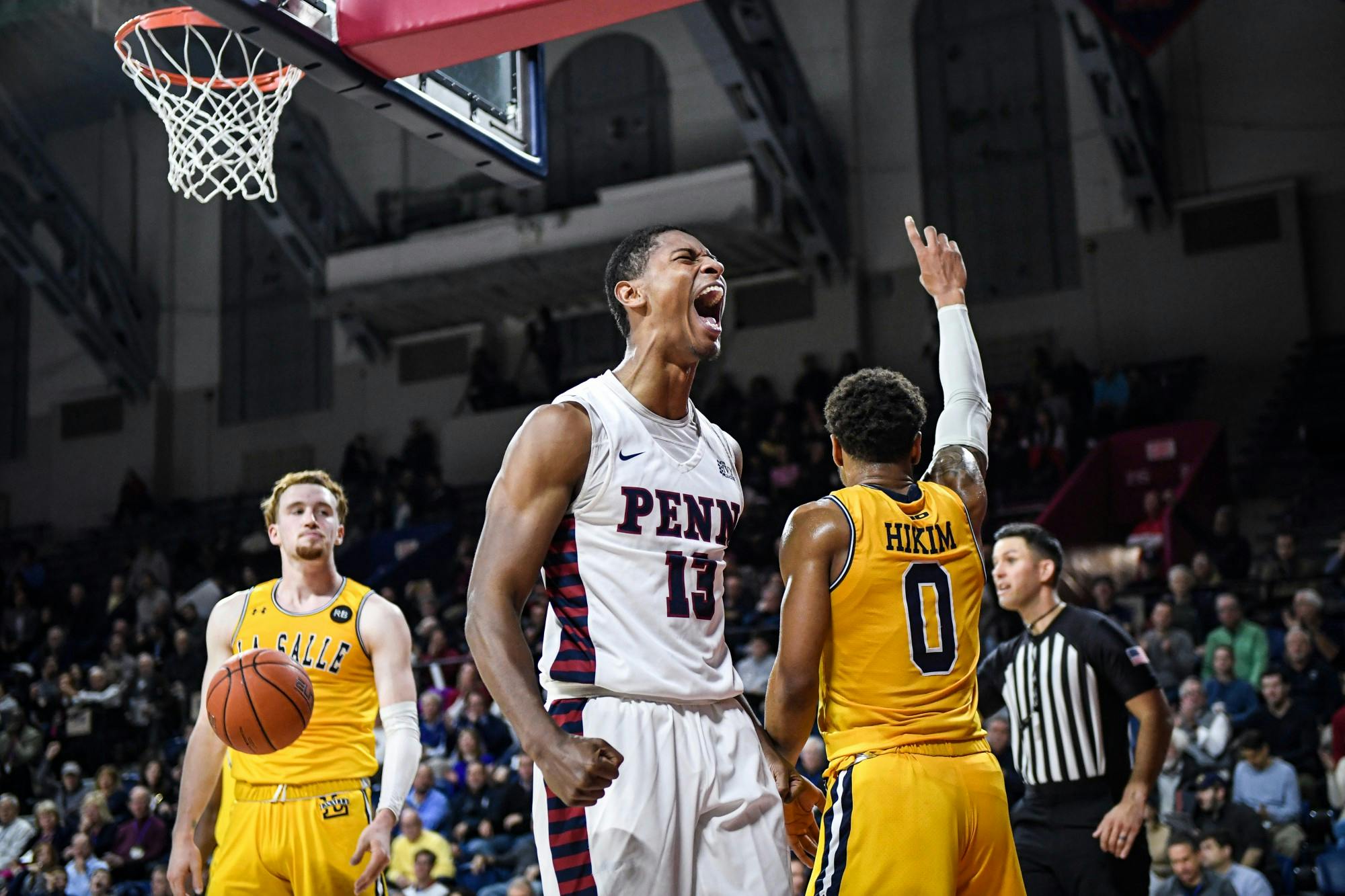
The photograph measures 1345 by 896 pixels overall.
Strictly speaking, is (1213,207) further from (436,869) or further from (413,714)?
(413,714)

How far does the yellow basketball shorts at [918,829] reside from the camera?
13.0 feet

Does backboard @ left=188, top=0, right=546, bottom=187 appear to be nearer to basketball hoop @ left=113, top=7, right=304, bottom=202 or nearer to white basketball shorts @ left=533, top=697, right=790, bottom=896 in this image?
basketball hoop @ left=113, top=7, right=304, bottom=202

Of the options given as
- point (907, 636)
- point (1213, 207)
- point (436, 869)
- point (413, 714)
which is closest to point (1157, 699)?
point (907, 636)

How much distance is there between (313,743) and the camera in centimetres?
543

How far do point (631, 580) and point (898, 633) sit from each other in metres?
1.00

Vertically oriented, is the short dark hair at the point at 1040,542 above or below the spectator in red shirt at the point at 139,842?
above

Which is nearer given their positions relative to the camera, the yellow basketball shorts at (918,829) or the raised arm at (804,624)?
the yellow basketball shorts at (918,829)

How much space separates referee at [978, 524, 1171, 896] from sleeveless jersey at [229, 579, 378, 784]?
8.41 ft

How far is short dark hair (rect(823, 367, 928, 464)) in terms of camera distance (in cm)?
433

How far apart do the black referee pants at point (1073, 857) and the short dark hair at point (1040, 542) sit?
0.92 m

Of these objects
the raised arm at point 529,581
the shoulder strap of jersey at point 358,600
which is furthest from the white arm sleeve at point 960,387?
the shoulder strap of jersey at point 358,600

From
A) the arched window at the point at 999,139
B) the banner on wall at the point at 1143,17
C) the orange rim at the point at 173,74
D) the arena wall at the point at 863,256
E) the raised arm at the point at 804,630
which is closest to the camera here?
the raised arm at the point at 804,630

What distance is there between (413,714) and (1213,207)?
16.4 metres

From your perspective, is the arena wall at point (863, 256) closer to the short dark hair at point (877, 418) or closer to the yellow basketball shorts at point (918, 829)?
the short dark hair at point (877, 418)
